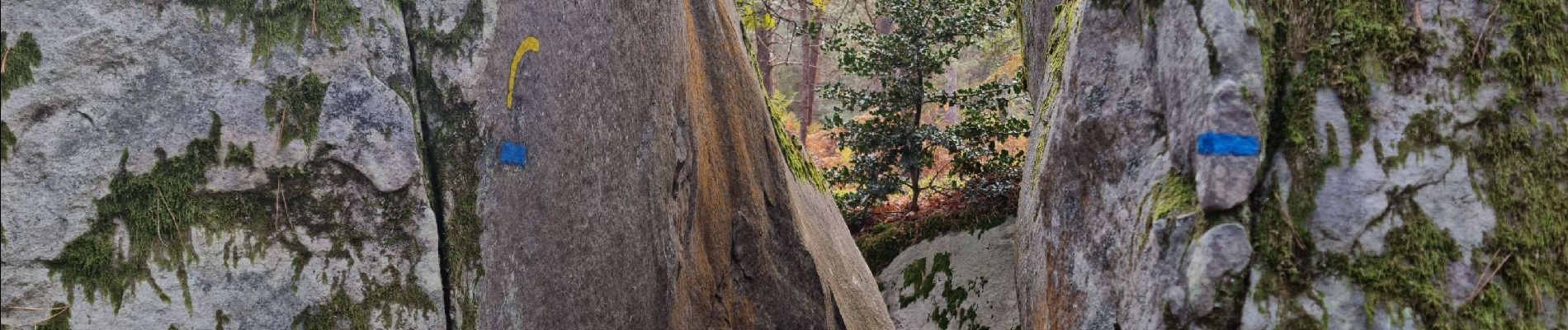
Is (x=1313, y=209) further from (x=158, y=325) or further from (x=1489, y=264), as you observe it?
(x=158, y=325)

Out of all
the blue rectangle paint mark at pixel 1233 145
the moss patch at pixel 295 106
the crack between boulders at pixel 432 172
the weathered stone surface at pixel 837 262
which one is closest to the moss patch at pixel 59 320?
the moss patch at pixel 295 106

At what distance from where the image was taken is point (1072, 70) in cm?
454

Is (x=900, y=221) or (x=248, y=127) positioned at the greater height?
(x=248, y=127)

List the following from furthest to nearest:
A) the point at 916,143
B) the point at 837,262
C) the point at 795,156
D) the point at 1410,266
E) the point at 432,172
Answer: the point at 916,143 < the point at 795,156 < the point at 837,262 < the point at 432,172 < the point at 1410,266

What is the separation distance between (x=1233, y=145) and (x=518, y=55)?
9.80ft

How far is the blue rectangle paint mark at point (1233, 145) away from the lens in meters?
3.54

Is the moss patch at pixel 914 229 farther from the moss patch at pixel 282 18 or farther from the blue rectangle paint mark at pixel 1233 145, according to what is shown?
the moss patch at pixel 282 18

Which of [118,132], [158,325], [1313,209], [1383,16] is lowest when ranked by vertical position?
[158,325]

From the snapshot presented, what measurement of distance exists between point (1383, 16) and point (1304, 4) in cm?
26

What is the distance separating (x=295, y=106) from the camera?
394 cm

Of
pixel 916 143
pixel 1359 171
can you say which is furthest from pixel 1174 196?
pixel 916 143

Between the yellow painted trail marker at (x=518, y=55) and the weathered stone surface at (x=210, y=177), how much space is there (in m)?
0.46

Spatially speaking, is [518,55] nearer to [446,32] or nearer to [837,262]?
[446,32]

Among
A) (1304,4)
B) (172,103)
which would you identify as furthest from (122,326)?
(1304,4)
